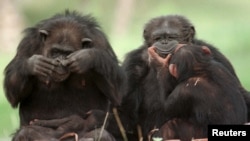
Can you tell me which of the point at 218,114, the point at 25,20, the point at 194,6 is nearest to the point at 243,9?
the point at 194,6

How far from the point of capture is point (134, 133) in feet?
40.0

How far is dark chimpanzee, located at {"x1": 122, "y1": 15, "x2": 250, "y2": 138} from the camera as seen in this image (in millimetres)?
11852

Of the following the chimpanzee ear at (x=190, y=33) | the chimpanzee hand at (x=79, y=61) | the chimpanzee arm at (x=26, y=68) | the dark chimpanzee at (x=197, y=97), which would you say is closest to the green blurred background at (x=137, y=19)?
the chimpanzee ear at (x=190, y=33)

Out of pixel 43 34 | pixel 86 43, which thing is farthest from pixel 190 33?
pixel 43 34

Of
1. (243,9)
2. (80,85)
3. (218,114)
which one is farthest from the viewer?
(243,9)

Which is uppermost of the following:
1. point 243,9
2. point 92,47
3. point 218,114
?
point 92,47

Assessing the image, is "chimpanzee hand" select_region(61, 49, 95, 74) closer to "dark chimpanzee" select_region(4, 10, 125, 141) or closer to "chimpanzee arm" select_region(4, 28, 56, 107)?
"dark chimpanzee" select_region(4, 10, 125, 141)

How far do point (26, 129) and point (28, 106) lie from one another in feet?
2.14

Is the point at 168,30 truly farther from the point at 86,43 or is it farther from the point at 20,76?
the point at 20,76

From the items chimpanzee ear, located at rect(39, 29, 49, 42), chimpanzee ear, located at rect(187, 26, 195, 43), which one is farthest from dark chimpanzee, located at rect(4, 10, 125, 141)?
chimpanzee ear, located at rect(187, 26, 195, 43)

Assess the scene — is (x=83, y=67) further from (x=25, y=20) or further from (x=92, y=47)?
(x=25, y=20)

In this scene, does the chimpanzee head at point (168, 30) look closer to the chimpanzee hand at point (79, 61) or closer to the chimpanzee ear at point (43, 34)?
the chimpanzee hand at point (79, 61)

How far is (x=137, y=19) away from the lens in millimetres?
31953

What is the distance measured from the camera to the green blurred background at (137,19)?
2333cm
